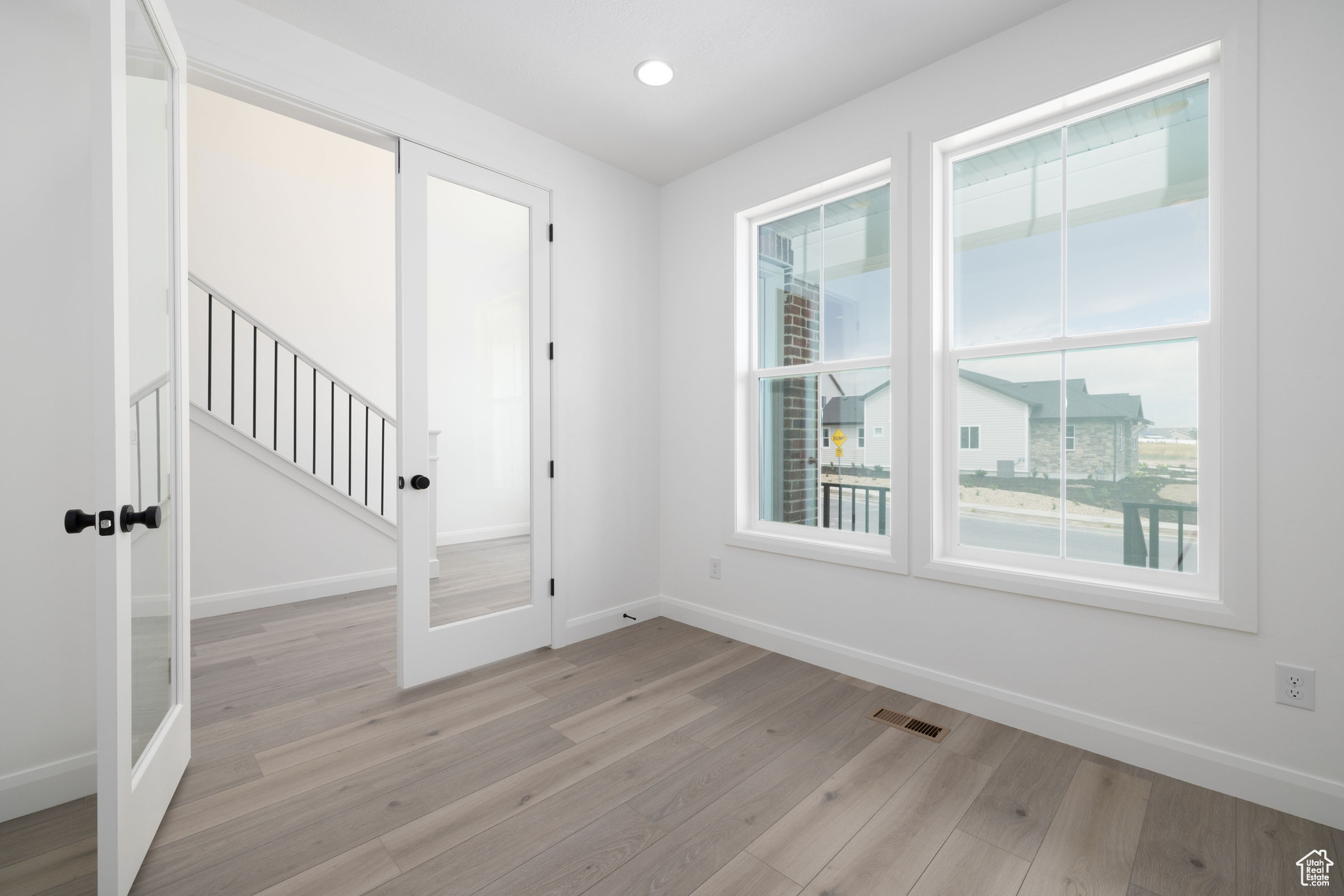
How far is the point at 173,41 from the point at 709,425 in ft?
8.95

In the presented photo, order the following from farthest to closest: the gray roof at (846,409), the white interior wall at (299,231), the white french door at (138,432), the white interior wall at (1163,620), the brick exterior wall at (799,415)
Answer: the white interior wall at (299,231) → the brick exterior wall at (799,415) → the gray roof at (846,409) → the white interior wall at (1163,620) → the white french door at (138,432)

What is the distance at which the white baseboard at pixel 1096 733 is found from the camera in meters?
1.77

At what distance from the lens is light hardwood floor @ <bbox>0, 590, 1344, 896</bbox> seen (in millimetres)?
1546

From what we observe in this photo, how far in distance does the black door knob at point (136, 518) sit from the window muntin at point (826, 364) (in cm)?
267

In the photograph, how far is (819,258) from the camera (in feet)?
10.3

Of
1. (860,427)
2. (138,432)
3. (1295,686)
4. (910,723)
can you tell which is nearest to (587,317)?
(860,427)

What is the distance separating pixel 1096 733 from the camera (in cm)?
213

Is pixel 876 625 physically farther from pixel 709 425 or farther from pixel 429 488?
pixel 429 488

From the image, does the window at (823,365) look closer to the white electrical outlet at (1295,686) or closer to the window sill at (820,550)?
the window sill at (820,550)

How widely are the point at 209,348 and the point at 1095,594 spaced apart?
5778mm

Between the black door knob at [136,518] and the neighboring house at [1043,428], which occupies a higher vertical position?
the neighboring house at [1043,428]

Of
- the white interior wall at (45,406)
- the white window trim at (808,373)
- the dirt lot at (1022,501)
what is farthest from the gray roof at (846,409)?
the white interior wall at (45,406)

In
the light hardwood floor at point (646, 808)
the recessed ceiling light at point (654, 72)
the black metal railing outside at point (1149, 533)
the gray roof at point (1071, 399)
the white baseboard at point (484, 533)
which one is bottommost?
the light hardwood floor at point (646, 808)
